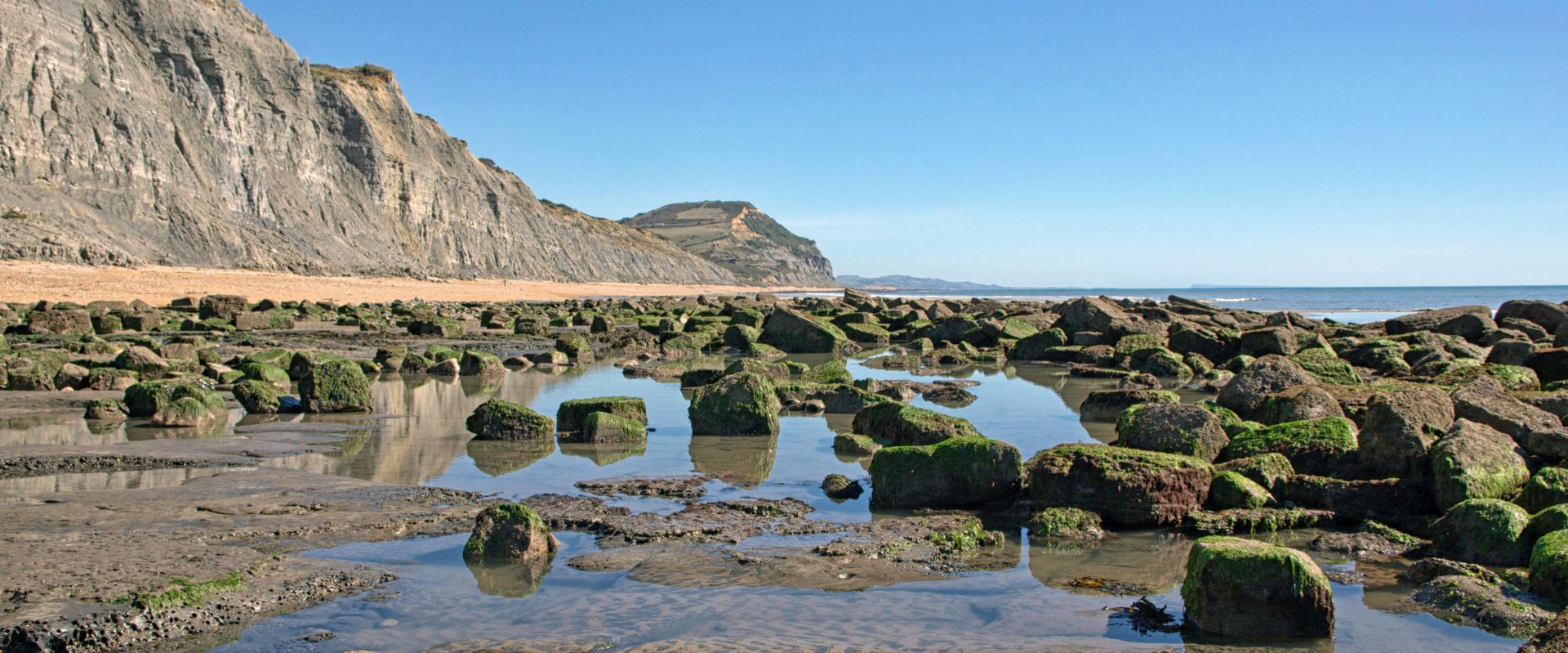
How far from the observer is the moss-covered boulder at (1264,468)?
22.4 feet

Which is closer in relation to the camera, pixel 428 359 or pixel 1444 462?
pixel 1444 462

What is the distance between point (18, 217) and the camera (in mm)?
33312

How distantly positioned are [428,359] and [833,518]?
10.6m

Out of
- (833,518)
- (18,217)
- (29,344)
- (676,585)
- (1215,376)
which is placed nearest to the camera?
(676,585)

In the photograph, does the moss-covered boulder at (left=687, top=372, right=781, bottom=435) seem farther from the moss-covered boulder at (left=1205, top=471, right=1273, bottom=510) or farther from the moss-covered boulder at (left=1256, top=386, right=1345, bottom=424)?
the moss-covered boulder at (left=1256, top=386, right=1345, bottom=424)

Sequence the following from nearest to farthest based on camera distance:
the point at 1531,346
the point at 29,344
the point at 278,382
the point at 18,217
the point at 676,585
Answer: the point at 676,585, the point at 278,382, the point at 1531,346, the point at 29,344, the point at 18,217

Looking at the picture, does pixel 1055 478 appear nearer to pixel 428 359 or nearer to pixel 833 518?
pixel 833 518

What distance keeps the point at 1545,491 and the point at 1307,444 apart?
1.47 meters

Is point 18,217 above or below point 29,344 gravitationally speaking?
above

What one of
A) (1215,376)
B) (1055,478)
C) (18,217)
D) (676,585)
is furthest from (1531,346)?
(18,217)

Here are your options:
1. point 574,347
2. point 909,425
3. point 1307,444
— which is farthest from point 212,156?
point 1307,444

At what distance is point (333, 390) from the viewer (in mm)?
10711

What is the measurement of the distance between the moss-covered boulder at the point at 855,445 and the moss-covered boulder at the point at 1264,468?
282 centimetres

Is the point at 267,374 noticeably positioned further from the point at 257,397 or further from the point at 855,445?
the point at 855,445
